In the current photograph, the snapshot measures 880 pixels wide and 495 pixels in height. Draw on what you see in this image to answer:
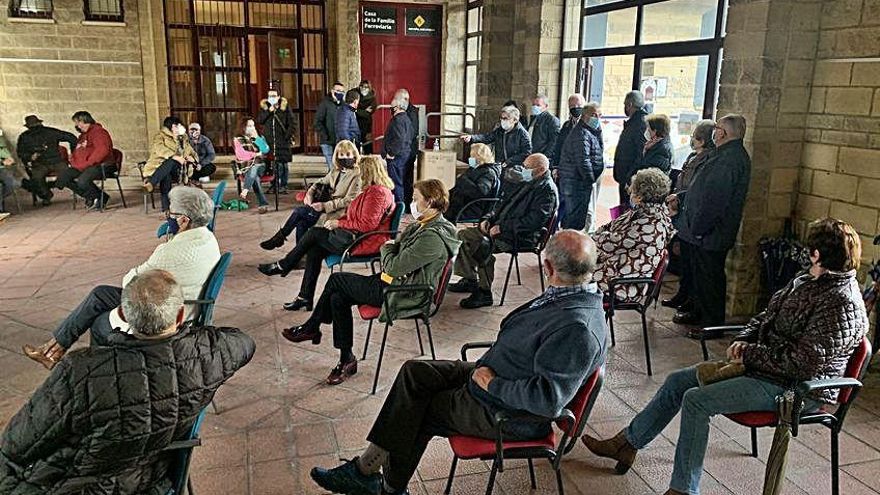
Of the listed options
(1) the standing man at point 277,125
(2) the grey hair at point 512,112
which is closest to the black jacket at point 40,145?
(1) the standing man at point 277,125

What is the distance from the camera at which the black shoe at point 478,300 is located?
5293mm

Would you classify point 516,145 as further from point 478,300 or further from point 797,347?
point 797,347

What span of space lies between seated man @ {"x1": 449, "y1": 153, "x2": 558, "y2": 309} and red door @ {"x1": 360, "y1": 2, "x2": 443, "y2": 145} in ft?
23.9

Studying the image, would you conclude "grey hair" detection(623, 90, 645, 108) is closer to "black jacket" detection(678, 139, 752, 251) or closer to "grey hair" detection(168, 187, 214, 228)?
"black jacket" detection(678, 139, 752, 251)

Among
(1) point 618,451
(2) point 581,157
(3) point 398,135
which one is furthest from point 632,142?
(1) point 618,451

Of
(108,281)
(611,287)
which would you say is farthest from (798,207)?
(108,281)

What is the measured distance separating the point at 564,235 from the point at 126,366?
4.99 ft

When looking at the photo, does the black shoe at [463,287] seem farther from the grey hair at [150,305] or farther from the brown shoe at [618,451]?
the grey hair at [150,305]

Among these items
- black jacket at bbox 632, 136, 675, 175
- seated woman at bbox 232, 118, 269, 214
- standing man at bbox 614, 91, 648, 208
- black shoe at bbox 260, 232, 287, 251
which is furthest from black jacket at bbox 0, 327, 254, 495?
seated woman at bbox 232, 118, 269, 214

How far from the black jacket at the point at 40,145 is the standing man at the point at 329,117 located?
3.43 meters

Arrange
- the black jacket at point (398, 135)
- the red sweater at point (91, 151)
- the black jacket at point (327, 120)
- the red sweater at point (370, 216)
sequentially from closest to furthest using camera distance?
the red sweater at point (370, 216) < the black jacket at point (398, 135) < the red sweater at point (91, 151) < the black jacket at point (327, 120)

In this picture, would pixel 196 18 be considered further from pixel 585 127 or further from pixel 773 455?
pixel 773 455

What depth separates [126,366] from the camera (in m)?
2.12

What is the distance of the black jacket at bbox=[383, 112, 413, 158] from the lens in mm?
8180
